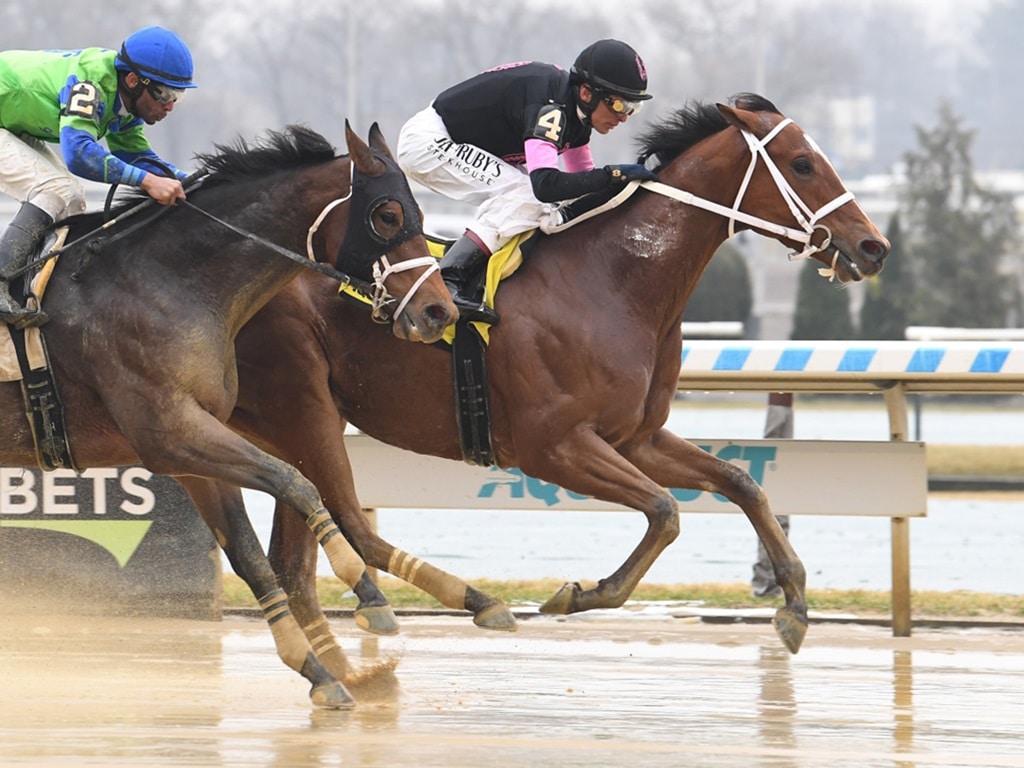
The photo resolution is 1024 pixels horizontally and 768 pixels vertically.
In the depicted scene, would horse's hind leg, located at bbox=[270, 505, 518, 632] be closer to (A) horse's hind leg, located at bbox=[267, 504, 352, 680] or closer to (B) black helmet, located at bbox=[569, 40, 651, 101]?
(A) horse's hind leg, located at bbox=[267, 504, 352, 680]

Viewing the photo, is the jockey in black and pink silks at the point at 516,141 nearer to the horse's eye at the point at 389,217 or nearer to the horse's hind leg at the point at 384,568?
the horse's eye at the point at 389,217

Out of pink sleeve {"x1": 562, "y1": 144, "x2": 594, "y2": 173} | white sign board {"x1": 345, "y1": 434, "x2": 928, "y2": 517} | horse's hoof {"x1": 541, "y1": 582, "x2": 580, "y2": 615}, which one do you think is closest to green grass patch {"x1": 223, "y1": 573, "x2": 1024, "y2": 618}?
white sign board {"x1": 345, "y1": 434, "x2": 928, "y2": 517}

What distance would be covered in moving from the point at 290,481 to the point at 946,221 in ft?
80.8

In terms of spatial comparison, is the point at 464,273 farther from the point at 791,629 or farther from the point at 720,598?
the point at 720,598

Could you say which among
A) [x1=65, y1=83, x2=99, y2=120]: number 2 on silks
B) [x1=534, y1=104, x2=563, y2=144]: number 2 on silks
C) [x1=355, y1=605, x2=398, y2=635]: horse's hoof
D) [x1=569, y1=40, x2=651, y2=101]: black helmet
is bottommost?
[x1=355, y1=605, x2=398, y2=635]: horse's hoof

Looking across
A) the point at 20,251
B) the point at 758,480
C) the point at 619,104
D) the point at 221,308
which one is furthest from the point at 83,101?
the point at 758,480

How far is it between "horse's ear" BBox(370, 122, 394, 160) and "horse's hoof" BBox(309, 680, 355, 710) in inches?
70.0

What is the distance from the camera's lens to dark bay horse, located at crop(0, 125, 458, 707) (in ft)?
19.0

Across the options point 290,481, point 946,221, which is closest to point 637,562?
point 290,481

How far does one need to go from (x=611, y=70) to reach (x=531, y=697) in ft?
7.60

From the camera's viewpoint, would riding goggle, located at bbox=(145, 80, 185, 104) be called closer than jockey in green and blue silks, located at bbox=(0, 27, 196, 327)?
No

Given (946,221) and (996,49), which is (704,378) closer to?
(946,221)

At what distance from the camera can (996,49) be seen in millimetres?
107938

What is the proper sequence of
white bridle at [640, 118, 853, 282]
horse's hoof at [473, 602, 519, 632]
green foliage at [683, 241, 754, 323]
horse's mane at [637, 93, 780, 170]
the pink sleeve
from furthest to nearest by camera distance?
green foliage at [683, 241, 754, 323] → the pink sleeve → horse's mane at [637, 93, 780, 170] → white bridle at [640, 118, 853, 282] → horse's hoof at [473, 602, 519, 632]
